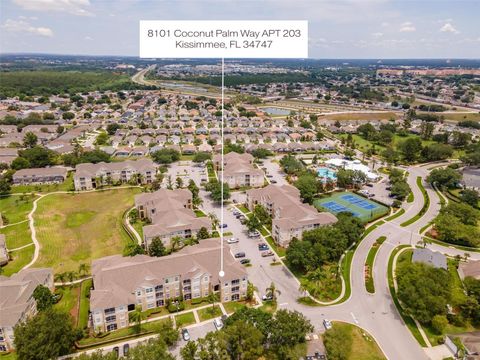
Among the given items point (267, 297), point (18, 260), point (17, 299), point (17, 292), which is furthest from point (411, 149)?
point (17, 299)

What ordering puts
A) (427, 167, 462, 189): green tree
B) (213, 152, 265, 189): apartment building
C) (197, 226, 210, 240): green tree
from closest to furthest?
(197, 226, 210, 240): green tree, (427, 167, 462, 189): green tree, (213, 152, 265, 189): apartment building

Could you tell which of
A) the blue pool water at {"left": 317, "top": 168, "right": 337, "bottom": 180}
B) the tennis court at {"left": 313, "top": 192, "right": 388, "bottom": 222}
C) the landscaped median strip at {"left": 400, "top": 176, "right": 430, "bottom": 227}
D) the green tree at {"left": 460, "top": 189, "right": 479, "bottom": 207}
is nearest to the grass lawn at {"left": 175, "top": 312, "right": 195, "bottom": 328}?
the tennis court at {"left": 313, "top": 192, "right": 388, "bottom": 222}

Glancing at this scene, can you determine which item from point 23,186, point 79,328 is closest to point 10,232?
point 23,186

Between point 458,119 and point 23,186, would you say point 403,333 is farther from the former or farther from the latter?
point 458,119

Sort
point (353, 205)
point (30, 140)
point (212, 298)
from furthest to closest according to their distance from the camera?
point (30, 140), point (353, 205), point (212, 298)

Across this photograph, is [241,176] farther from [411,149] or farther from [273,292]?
[411,149]

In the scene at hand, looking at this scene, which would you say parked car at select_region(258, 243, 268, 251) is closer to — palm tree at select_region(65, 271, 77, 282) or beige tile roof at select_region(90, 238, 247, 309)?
beige tile roof at select_region(90, 238, 247, 309)

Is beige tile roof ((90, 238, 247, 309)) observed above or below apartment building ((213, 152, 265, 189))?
below
